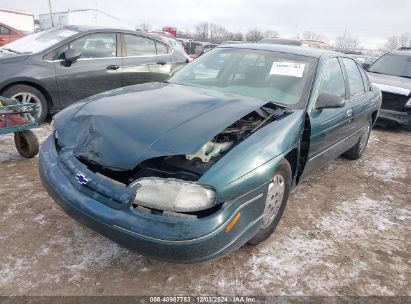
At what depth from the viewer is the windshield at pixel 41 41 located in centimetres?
521

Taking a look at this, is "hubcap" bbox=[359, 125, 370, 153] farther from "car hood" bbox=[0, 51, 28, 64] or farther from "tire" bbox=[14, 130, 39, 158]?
"car hood" bbox=[0, 51, 28, 64]

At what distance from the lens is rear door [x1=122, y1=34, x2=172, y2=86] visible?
19.3ft

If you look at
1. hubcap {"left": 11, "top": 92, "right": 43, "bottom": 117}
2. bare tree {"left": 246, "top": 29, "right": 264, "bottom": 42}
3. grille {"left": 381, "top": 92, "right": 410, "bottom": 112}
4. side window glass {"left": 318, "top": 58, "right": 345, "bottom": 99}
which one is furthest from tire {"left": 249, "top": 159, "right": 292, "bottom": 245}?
bare tree {"left": 246, "top": 29, "right": 264, "bottom": 42}

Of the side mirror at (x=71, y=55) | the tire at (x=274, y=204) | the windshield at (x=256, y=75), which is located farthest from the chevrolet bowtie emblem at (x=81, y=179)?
the side mirror at (x=71, y=55)

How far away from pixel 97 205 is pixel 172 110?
2.88ft

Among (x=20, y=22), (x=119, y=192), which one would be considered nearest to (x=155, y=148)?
(x=119, y=192)

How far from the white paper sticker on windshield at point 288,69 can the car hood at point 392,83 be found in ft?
15.2

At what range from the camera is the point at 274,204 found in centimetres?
276

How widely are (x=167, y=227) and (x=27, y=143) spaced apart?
2.75 meters

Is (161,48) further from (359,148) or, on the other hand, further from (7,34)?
(7,34)

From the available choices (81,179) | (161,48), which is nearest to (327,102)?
(81,179)

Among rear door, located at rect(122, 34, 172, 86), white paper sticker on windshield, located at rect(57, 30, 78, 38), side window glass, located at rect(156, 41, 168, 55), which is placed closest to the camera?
white paper sticker on windshield, located at rect(57, 30, 78, 38)

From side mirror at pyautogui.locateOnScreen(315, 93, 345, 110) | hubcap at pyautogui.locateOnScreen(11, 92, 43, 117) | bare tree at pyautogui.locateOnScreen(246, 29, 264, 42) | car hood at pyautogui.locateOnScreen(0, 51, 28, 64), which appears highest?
side mirror at pyautogui.locateOnScreen(315, 93, 345, 110)

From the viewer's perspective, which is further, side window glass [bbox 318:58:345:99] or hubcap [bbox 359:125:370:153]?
hubcap [bbox 359:125:370:153]
